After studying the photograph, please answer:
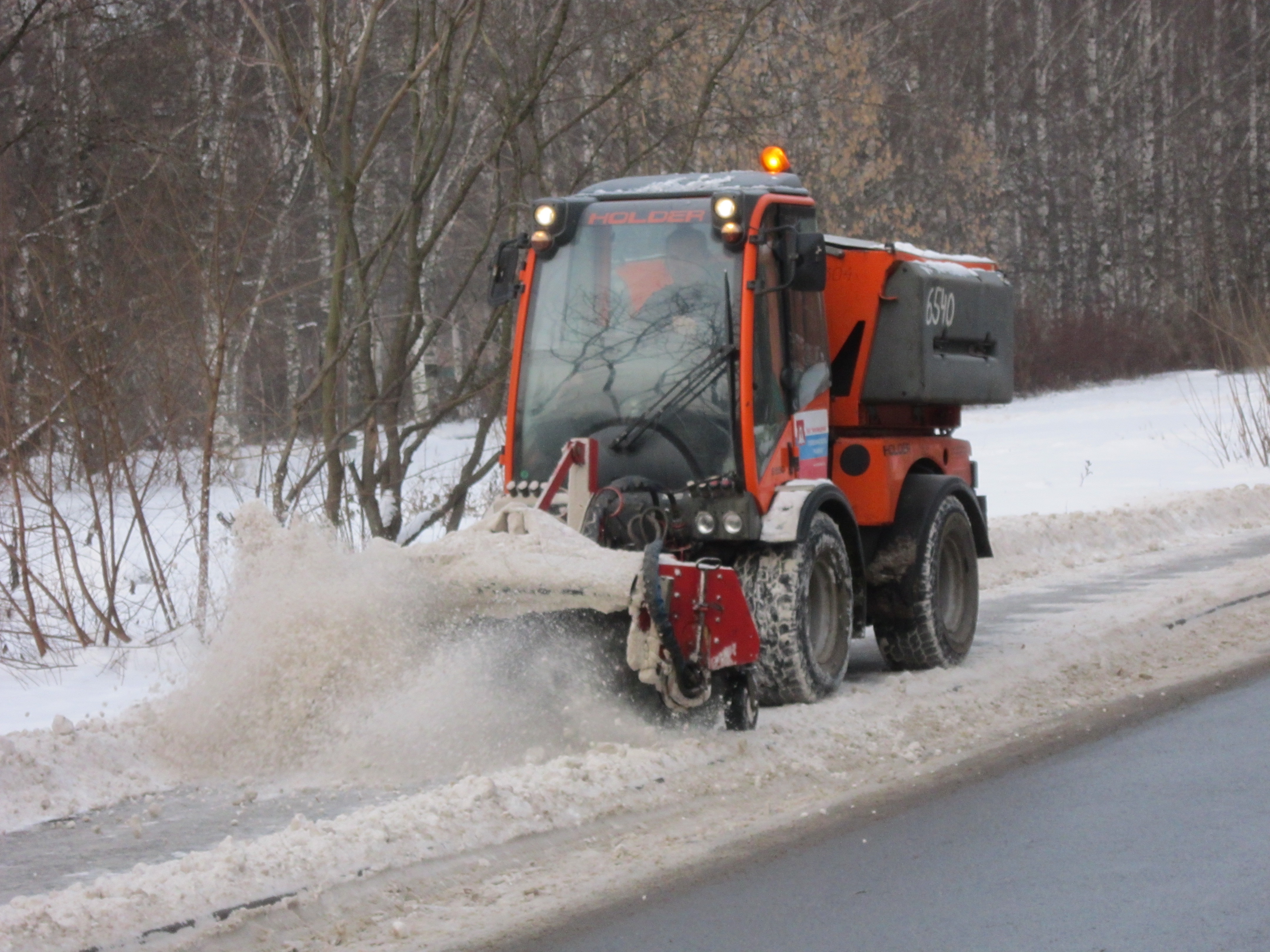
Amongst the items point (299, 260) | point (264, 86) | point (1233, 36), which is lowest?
point (299, 260)

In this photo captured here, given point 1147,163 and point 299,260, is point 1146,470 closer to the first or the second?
point 299,260

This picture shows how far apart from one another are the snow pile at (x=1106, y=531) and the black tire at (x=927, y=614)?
310cm

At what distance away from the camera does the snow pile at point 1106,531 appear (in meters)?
12.6

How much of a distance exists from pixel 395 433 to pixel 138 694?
4.12 meters

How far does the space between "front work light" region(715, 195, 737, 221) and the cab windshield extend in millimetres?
131

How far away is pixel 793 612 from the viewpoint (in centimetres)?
665

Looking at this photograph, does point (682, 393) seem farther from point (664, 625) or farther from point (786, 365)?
point (664, 625)

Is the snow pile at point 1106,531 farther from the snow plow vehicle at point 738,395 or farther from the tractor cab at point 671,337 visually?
the tractor cab at point 671,337

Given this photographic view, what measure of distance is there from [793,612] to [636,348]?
4.78 feet

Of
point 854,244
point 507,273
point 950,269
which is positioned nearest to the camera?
point 507,273

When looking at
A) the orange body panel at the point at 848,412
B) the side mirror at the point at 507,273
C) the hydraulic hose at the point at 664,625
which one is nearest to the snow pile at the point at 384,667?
the hydraulic hose at the point at 664,625

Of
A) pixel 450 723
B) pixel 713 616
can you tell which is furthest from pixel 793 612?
pixel 450 723

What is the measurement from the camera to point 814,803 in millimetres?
5332

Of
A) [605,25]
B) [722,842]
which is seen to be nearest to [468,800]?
[722,842]
